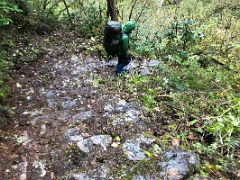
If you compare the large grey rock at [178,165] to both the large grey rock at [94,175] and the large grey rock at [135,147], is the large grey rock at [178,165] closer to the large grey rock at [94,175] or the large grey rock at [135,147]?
the large grey rock at [135,147]

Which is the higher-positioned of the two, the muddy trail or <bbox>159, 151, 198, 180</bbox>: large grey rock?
the muddy trail

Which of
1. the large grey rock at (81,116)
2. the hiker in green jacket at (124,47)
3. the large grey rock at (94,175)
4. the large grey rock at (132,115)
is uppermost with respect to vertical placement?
the hiker in green jacket at (124,47)

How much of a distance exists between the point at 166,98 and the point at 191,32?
3.52m

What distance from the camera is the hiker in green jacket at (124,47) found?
7.01 metres

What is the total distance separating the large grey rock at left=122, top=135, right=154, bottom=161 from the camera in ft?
15.8

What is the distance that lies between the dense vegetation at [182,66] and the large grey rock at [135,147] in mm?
275

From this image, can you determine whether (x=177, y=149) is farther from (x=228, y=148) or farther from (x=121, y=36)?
(x=121, y=36)

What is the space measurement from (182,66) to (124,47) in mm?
1732

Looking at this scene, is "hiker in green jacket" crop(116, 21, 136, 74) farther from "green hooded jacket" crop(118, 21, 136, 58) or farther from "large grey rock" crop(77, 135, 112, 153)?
"large grey rock" crop(77, 135, 112, 153)

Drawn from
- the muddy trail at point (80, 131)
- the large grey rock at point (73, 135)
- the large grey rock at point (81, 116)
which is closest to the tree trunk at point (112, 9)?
the muddy trail at point (80, 131)

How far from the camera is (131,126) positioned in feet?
18.0

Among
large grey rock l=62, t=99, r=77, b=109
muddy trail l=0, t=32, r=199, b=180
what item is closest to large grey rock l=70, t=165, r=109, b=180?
muddy trail l=0, t=32, r=199, b=180

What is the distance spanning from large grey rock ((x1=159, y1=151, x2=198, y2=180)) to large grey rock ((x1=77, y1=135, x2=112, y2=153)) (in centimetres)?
79

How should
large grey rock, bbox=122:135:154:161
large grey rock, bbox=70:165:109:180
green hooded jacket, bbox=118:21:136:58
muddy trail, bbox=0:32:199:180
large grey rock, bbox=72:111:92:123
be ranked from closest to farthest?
1. large grey rock, bbox=70:165:109:180
2. muddy trail, bbox=0:32:199:180
3. large grey rock, bbox=122:135:154:161
4. large grey rock, bbox=72:111:92:123
5. green hooded jacket, bbox=118:21:136:58
